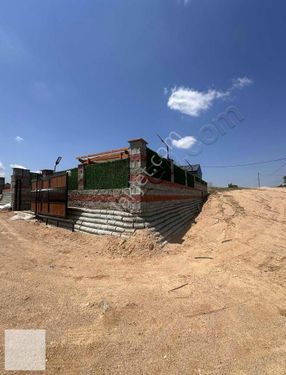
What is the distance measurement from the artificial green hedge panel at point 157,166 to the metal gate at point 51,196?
390cm

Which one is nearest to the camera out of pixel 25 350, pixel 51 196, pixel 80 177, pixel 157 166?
pixel 25 350

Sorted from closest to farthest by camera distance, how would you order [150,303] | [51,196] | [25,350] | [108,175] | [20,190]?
[25,350], [150,303], [108,175], [51,196], [20,190]

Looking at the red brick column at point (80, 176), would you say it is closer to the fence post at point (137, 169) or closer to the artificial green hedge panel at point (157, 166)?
the fence post at point (137, 169)

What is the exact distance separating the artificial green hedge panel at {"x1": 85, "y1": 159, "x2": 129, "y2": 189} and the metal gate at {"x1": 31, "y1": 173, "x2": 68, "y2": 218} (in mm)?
1100

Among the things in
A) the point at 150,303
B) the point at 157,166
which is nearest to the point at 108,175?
the point at 157,166

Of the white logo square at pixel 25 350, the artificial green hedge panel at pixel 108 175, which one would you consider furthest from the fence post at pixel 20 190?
the white logo square at pixel 25 350

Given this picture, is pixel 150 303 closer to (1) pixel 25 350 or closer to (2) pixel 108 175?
(1) pixel 25 350

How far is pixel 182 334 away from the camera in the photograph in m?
3.40

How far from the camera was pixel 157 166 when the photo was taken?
33.7 feet

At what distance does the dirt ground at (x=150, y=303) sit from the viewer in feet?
9.51

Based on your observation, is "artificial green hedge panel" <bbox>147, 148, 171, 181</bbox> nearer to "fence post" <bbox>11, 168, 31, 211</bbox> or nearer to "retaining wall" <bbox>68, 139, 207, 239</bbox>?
"retaining wall" <bbox>68, 139, 207, 239</bbox>

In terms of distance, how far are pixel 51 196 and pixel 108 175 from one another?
370 centimetres

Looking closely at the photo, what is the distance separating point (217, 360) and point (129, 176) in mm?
6919

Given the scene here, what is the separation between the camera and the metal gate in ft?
35.6
